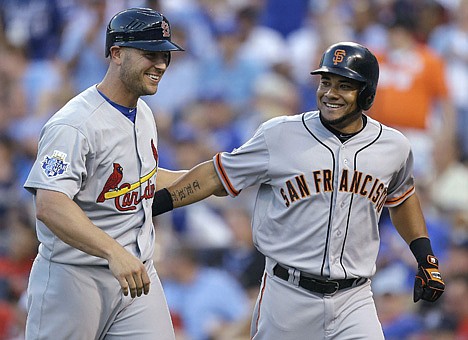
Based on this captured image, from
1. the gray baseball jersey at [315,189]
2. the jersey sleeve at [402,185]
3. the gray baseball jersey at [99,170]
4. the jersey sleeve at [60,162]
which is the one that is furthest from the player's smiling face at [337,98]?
the jersey sleeve at [60,162]

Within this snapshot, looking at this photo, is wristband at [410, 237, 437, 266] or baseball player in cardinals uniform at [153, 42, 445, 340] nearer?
baseball player in cardinals uniform at [153, 42, 445, 340]

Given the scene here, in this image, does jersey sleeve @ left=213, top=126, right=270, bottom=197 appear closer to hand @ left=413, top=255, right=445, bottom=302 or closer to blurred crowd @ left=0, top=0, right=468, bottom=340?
hand @ left=413, top=255, right=445, bottom=302

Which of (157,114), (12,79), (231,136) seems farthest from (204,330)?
(12,79)

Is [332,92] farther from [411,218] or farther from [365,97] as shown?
[411,218]

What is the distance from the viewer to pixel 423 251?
497cm

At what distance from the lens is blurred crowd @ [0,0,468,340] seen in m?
7.51

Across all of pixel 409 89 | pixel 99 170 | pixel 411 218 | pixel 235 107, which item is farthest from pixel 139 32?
pixel 235 107

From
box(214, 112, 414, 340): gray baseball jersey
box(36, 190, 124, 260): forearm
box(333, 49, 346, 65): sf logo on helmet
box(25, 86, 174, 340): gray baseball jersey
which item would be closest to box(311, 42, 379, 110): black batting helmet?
box(333, 49, 346, 65): sf logo on helmet

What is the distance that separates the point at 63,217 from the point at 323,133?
4.47ft

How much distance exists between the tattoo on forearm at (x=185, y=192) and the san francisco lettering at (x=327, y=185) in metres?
0.44

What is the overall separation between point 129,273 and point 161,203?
3.03 feet

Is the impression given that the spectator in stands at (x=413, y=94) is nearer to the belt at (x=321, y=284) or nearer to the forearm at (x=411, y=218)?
the forearm at (x=411, y=218)

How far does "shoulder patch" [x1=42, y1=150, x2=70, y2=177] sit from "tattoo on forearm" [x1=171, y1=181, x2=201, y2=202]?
81 cm

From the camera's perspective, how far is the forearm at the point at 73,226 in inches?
158
